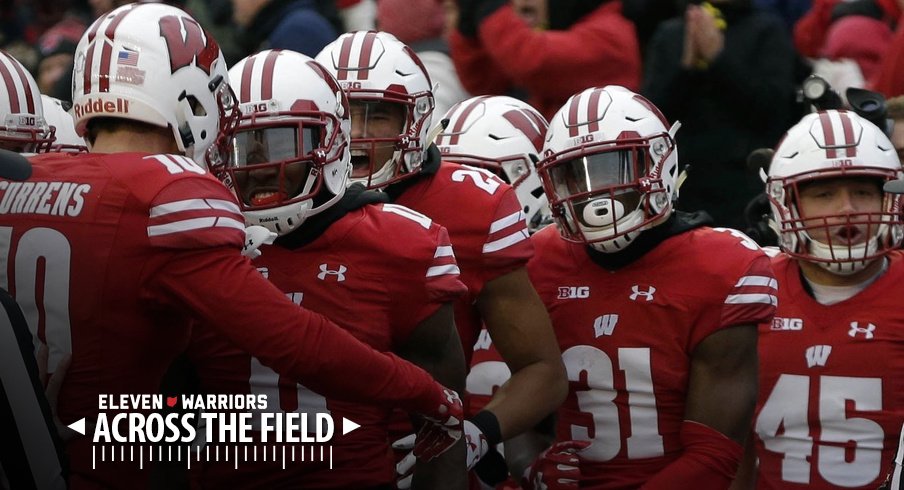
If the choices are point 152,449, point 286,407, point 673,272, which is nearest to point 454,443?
point 286,407

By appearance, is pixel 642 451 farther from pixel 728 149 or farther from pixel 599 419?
pixel 728 149

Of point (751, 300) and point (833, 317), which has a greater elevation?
point (751, 300)

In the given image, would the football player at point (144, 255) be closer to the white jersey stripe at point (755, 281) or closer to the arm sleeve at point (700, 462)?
the arm sleeve at point (700, 462)

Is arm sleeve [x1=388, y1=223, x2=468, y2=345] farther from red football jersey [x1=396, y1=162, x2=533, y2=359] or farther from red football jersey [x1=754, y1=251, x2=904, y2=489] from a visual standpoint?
red football jersey [x1=754, y1=251, x2=904, y2=489]

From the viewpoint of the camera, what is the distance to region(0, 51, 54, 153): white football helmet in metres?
4.63

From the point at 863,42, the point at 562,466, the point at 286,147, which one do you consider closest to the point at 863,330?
the point at 562,466

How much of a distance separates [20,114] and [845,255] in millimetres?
2435

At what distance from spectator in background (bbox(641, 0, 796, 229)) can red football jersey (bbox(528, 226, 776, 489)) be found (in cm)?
219

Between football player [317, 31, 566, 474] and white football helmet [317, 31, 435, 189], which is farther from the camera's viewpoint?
white football helmet [317, 31, 435, 189]

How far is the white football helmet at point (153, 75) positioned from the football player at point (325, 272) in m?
0.26

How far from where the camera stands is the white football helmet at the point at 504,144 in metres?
5.43

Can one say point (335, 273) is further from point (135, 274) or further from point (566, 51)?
point (566, 51)

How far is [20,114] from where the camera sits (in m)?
4.64

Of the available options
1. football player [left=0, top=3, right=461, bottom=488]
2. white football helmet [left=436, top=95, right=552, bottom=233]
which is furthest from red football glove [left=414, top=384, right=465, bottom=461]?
white football helmet [left=436, top=95, right=552, bottom=233]
